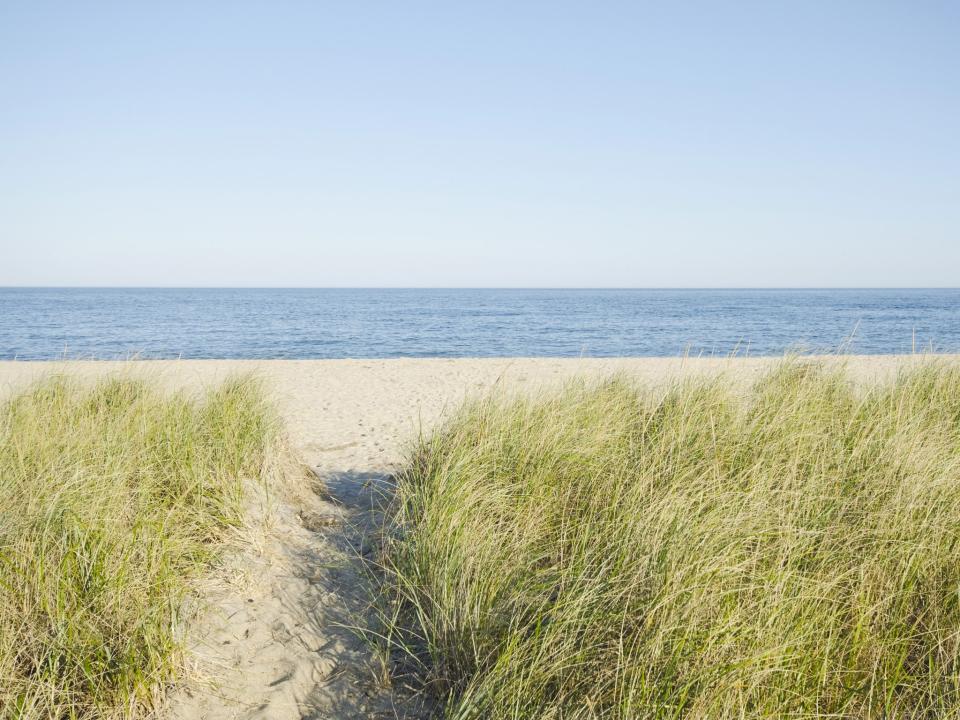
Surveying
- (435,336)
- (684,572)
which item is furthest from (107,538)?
(435,336)

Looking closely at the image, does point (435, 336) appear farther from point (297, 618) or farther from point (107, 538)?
point (107, 538)

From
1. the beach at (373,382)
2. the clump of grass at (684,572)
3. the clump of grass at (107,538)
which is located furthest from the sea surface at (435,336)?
the clump of grass at (107,538)

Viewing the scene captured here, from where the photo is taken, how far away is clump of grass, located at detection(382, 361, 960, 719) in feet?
7.11

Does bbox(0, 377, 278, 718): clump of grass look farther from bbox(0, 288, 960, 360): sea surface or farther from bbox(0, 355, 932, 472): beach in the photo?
bbox(0, 288, 960, 360): sea surface

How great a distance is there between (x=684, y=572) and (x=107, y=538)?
104 inches

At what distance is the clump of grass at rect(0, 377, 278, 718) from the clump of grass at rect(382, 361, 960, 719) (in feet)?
3.59

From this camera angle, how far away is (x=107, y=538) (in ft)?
9.27

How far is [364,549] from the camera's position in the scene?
4074 millimetres

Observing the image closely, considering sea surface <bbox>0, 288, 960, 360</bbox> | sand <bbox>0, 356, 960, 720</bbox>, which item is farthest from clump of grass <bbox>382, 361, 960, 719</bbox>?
sea surface <bbox>0, 288, 960, 360</bbox>

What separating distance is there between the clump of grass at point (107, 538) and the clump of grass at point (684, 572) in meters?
1.09

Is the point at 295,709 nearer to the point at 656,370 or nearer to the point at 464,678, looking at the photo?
the point at 464,678

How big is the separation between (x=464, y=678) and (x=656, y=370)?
13.2 meters

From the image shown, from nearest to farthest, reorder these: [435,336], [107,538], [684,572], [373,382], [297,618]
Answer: [684,572] < [107,538] < [297,618] < [373,382] < [435,336]

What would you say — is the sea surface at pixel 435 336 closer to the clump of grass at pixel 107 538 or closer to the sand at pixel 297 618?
the sand at pixel 297 618
